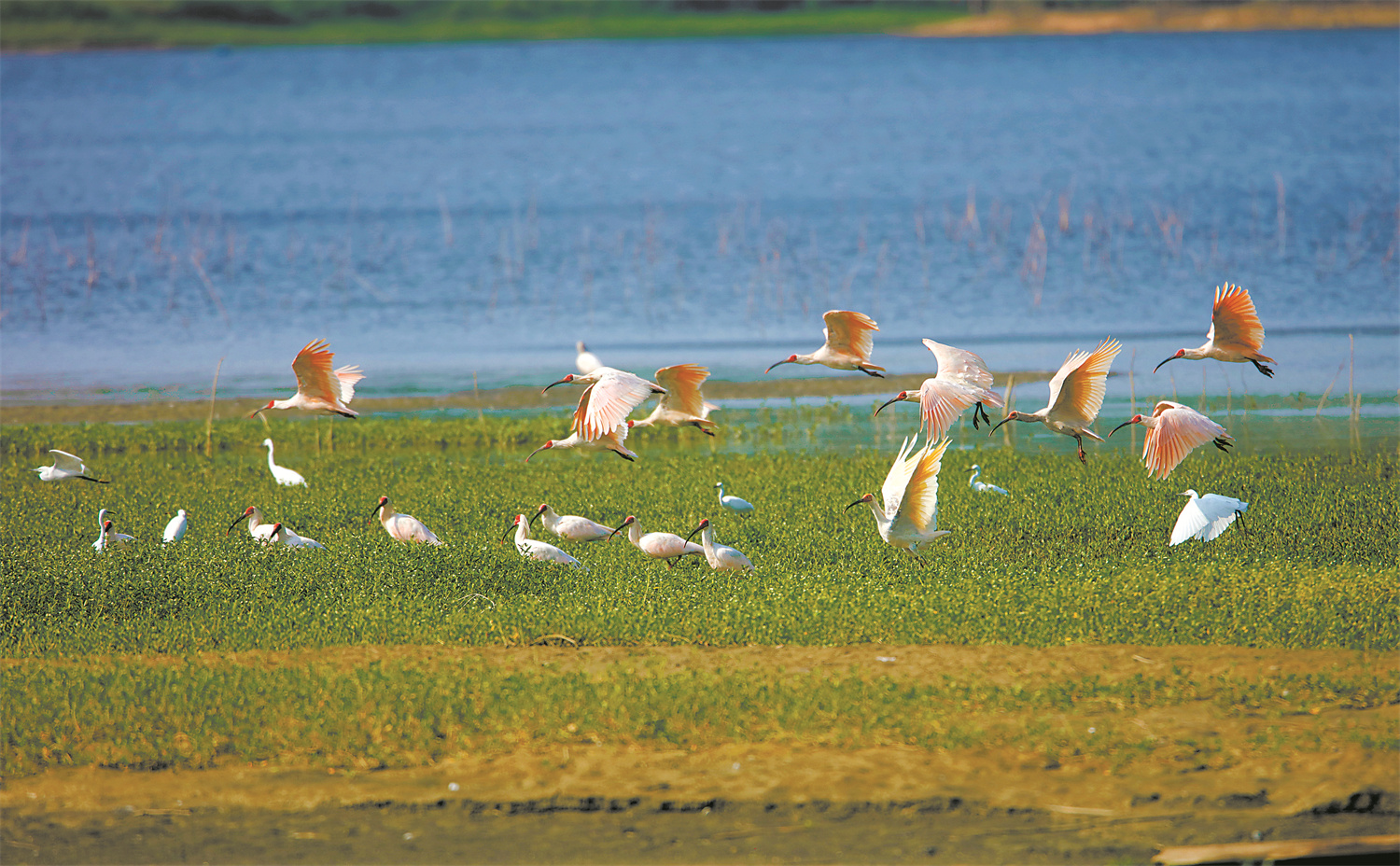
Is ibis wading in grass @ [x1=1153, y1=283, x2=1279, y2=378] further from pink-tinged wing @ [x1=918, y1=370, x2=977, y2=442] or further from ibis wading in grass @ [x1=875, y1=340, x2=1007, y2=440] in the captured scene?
pink-tinged wing @ [x1=918, y1=370, x2=977, y2=442]

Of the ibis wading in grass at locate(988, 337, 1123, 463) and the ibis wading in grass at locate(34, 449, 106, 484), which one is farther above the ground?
the ibis wading in grass at locate(988, 337, 1123, 463)

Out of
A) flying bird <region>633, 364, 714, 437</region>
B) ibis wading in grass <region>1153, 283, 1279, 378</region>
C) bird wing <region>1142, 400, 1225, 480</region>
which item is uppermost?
ibis wading in grass <region>1153, 283, 1279, 378</region>

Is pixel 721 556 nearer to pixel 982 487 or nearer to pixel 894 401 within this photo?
pixel 894 401

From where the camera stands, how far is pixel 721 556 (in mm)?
10836

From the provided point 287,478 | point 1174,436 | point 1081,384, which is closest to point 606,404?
point 1081,384

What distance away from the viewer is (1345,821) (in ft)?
23.2

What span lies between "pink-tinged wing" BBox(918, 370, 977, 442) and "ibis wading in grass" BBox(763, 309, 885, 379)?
146 cm

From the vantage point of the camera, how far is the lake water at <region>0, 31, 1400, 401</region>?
28.0 m

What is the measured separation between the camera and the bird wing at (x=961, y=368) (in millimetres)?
10008

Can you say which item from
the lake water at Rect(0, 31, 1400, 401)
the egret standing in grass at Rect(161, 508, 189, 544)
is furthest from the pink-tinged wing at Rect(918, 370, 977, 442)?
the lake water at Rect(0, 31, 1400, 401)

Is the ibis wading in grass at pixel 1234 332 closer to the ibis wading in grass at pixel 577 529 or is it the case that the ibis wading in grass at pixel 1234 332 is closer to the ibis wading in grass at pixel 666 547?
the ibis wading in grass at pixel 666 547

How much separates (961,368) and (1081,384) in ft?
3.07

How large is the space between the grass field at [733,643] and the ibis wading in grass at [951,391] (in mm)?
1396

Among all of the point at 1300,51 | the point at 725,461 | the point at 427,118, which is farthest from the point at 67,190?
the point at 1300,51
